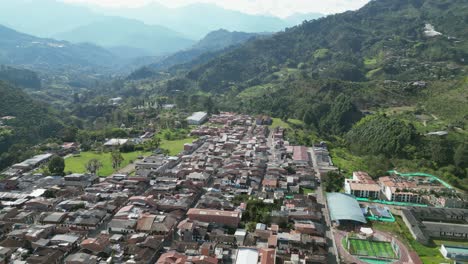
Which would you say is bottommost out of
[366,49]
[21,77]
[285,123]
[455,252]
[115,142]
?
[455,252]

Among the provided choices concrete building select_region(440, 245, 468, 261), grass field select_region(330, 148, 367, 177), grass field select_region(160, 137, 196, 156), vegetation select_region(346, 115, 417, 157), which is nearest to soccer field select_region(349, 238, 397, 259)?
concrete building select_region(440, 245, 468, 261)

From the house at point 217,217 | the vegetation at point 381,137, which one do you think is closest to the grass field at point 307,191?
the house at point 217,217

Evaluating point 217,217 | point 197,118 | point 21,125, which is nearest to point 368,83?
point 197,118

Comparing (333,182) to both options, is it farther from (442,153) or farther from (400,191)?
(442,153)

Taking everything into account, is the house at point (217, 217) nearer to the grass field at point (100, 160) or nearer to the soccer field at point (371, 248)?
the soccer field at point (371, 248)

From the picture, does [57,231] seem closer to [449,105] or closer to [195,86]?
[449,105]

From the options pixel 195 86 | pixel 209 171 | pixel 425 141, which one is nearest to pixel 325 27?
pixel 195 86
